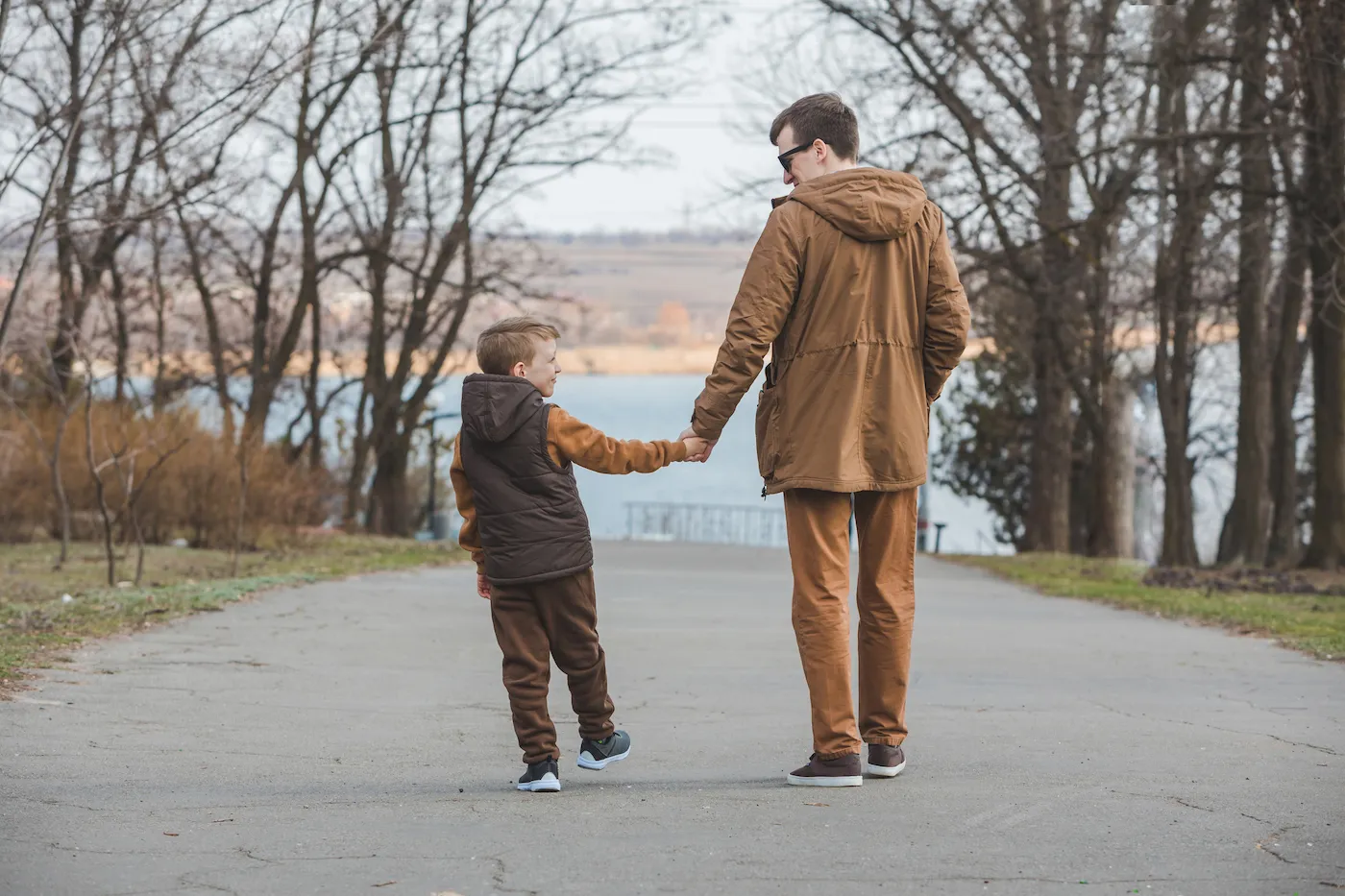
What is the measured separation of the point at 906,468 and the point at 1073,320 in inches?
852

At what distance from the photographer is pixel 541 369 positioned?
207 inches

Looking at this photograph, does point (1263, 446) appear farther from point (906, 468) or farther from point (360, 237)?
point (906, 468)

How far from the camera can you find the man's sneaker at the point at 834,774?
5.05 metres

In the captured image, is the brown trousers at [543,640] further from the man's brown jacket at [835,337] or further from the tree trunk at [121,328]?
the tree trunk at [121,328]

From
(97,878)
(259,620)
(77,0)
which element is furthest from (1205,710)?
(77,0)

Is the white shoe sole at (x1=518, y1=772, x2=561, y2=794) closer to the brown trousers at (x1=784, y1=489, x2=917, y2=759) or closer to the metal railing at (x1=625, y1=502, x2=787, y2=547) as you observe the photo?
the brown trousers at (x1=784, y1=489, x2=917, y2=759)

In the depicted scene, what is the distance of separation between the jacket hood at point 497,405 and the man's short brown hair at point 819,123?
3.67 feet

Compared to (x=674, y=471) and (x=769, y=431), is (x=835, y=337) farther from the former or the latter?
(x=674, y=471)

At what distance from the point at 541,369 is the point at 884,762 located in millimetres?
1568

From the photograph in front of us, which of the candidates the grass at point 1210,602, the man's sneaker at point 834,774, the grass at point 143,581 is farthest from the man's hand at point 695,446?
the grass at point 1210,602

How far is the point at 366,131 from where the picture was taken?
28.1m

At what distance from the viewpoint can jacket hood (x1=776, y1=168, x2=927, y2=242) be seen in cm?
519

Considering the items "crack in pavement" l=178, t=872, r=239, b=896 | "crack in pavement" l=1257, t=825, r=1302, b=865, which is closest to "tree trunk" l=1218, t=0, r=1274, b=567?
"crack in pavement" l=1257, t=825, r=1302, b=865

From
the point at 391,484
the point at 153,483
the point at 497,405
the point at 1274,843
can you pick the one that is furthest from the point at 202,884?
the point at 391,484
